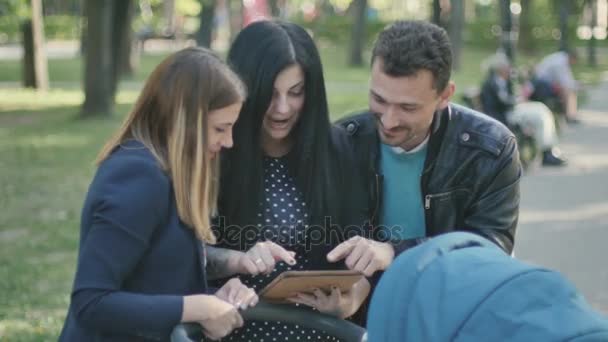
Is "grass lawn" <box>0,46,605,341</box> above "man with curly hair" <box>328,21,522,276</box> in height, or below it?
below

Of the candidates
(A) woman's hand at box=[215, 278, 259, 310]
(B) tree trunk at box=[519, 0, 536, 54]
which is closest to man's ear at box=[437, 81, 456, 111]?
(A) woman's hand at box=[215, 278, 259, 310]

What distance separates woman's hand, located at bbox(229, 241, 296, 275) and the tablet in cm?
8

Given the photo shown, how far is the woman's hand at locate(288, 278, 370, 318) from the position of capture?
2.97 meters

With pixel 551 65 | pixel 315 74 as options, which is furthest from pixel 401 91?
pixel 551 65

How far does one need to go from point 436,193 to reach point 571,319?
1.38 metres

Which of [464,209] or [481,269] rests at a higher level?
[481,269]

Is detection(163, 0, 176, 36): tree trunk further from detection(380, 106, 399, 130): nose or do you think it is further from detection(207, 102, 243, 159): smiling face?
detection(207, 102, 243, 159): smiling face

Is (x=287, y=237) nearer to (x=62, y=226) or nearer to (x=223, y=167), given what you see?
(x=223, y=167)

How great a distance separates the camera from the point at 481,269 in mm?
2078

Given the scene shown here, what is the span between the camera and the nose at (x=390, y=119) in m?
3.24

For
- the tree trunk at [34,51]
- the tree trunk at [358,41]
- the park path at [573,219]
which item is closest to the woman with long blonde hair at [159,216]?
the park path at [573,219]

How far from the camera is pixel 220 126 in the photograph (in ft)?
9.14

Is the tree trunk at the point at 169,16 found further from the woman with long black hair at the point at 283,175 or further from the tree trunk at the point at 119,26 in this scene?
the woman with long black hair at the point at 283,175

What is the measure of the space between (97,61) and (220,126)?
15646mm
